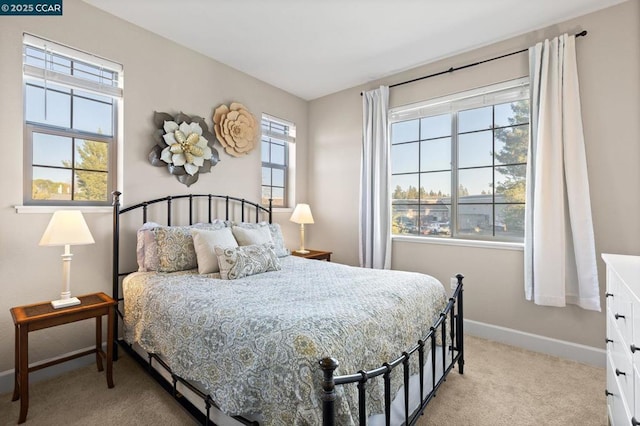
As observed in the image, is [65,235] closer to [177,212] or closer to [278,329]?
[177,212]

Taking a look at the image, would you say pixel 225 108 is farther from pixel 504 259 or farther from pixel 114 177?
pixel 504 259

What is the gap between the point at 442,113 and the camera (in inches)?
130

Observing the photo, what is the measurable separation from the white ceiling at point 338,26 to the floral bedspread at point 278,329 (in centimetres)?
216

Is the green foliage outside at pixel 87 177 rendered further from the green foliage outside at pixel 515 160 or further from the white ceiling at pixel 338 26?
the green foliage outside at pixel 515 160

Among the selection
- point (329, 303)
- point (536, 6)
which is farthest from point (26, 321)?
point (536, 6)

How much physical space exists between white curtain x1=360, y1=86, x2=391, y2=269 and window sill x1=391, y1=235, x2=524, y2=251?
208 mm

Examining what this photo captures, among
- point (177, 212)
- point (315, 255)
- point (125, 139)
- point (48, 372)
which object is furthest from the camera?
point (315, 255)

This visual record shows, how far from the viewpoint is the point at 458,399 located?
6.49ft

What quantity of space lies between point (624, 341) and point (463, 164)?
2272 mm

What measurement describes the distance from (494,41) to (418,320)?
2784 millimetres

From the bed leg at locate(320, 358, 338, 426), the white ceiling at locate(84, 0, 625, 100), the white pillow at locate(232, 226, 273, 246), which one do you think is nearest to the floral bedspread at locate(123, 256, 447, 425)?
the bed leg at locate(320, 358, 338, 426)

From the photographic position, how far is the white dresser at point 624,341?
3.48ft

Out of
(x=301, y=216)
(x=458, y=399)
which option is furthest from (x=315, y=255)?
(x=458, y=399)

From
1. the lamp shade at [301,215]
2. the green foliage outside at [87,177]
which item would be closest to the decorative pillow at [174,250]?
the green foliage outside at [87,177]
